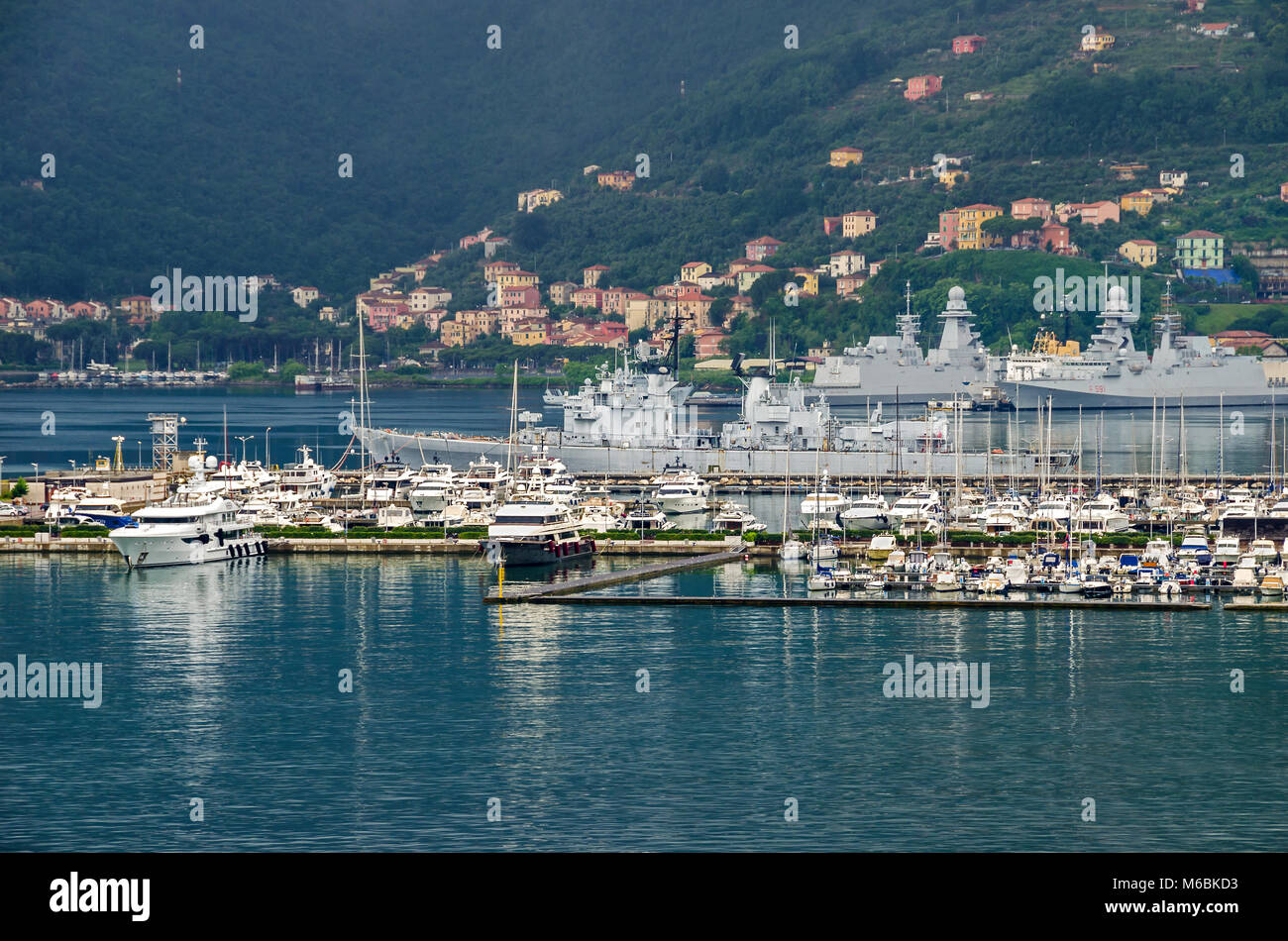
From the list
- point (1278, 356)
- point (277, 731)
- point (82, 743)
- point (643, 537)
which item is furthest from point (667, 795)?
point (1278, 356)

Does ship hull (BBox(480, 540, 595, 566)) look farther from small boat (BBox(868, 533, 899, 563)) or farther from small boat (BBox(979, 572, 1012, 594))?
small boat (BBox(979, 572, 1012, 594))

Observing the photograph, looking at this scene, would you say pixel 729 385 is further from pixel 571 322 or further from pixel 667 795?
pixel 667 795

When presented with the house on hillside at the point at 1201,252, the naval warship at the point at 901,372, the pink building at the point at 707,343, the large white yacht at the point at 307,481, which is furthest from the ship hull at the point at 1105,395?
the large white yacht at the point at 307,481

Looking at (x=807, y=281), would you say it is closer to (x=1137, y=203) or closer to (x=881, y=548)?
(x=1137, y=203)

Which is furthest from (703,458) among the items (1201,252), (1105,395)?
(1201,252)

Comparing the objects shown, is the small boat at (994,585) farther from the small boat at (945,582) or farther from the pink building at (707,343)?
the pink building at (707,343)

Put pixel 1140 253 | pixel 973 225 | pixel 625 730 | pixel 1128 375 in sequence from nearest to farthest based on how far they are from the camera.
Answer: pixel 625 730 < pixel 1128 375 < pixel 1140 253 < pixel 973 225

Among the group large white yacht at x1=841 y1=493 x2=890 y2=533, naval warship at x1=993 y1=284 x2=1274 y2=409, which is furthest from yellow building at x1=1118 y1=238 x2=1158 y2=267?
large white yacht at x1=841 y1=493 x2=890 y2=533
